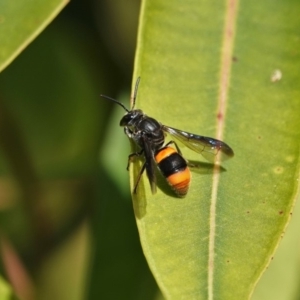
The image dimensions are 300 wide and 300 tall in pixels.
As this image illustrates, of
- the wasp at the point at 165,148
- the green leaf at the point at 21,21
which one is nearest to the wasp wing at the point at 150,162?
the wasp at the point at 165,148

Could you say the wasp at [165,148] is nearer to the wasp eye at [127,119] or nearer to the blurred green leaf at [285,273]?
the wasp eye at [127,119]

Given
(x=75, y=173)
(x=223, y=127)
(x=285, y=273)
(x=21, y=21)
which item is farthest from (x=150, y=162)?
(x=75, y=173)

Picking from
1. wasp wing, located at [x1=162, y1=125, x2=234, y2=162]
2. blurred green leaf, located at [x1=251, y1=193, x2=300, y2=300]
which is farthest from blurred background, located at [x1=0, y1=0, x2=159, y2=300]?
wasp wing, located at [x1=162, y1=125, x2=234, y2=162]

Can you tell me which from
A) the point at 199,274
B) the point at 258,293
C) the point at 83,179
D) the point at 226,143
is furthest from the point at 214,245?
the point at 83,179

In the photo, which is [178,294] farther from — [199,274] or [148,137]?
[148,137]

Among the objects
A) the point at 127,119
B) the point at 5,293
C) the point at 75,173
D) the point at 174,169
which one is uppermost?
the point at 75,173

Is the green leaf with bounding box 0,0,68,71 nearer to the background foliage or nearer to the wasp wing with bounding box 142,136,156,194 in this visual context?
the wasp wing with bounding box 142,136,156,194

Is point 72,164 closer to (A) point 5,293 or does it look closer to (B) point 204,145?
(A) point 5,293
